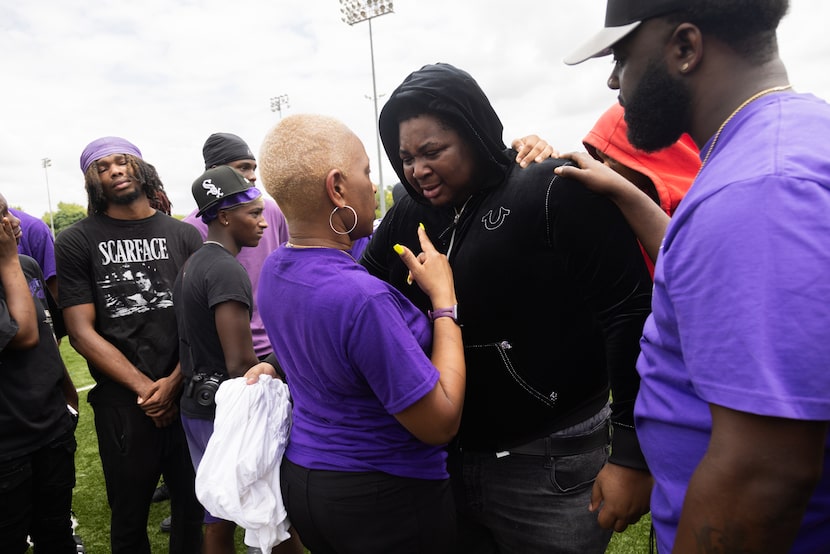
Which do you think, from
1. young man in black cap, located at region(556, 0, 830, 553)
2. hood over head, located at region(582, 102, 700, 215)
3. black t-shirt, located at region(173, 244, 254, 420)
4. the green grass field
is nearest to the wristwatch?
young man in black cap, located at region(556, 0, 830, 553)

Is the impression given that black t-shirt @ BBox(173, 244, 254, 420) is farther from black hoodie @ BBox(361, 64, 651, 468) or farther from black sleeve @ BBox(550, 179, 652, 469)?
black sleeve @ BBox(550, 179, 652, 469)

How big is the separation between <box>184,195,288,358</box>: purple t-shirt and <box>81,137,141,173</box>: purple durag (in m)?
0.65

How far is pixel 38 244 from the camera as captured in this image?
3.94 meters

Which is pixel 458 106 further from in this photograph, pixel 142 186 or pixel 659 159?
pixel 142 186

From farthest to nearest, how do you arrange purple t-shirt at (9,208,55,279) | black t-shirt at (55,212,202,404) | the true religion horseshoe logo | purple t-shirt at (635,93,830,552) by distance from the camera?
purple t-shirt at (9,208,55,279)
black t-shirt at (55,212,202,404)
the true religion horseshoe logo
purple t-shirt at (635,93,830,552)

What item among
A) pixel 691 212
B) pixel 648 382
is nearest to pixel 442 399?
pixel 648 382

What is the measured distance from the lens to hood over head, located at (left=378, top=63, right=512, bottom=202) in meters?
1.67

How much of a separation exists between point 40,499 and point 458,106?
273 centimetres

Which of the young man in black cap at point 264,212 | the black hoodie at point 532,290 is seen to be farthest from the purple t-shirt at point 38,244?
the black hoodie at point 532,290

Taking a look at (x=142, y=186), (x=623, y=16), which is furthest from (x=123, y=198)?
(x=623, y=16)

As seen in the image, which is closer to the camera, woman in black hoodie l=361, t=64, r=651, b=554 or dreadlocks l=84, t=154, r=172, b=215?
woman in black hoodie l=361, t=64, r=651, b=554

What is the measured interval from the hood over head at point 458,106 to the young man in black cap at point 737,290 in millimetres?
615

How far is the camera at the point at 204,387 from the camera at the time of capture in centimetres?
261

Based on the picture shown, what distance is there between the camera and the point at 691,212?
34.5 inches
